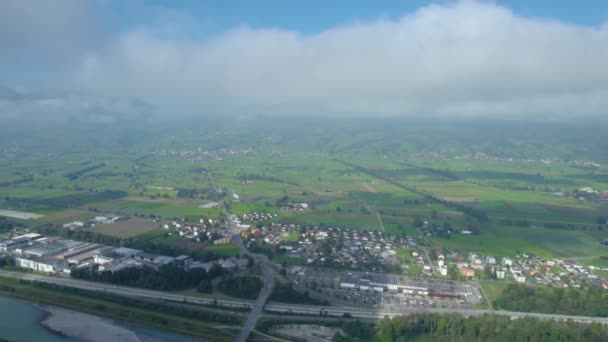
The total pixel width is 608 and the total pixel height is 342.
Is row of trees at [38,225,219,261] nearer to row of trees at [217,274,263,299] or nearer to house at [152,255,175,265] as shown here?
house at [152,255,175,265]

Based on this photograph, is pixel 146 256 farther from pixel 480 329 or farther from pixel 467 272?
pixel 467 272

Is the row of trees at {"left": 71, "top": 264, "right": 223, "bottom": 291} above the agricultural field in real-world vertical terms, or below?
below

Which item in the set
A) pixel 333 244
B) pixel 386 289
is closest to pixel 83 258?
pixel 333 244

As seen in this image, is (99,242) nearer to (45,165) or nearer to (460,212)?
(460,212)

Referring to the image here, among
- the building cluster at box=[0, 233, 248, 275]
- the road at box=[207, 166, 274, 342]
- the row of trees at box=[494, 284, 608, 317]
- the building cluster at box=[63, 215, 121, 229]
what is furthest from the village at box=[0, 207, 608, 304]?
the row of trees at box=[494, 284, 608, 317]

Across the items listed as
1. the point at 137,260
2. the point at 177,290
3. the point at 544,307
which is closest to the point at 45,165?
the point at 137,260

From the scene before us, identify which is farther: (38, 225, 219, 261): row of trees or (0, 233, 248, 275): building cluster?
(38, 225, 219, 261): row of trees

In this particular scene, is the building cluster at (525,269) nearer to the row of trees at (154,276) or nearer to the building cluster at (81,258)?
the building cluster at (81,258)

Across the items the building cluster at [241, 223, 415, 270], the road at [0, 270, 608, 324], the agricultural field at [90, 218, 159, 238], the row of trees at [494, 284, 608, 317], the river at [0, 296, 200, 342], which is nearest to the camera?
the river at [0, 296, 200, 342]
